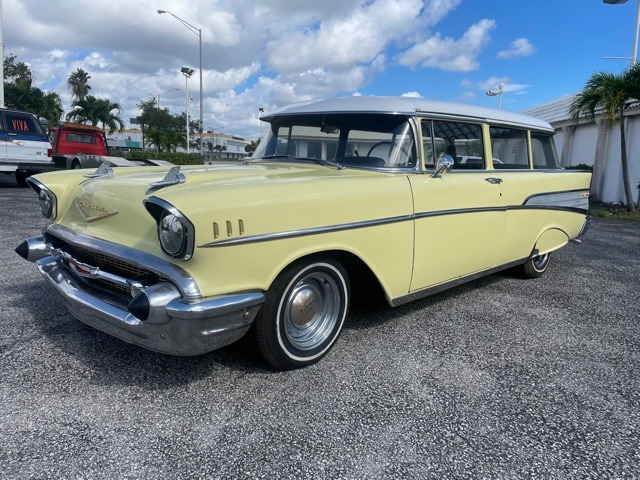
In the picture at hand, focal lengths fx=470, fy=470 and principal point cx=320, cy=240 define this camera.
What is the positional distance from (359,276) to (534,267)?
109 inches

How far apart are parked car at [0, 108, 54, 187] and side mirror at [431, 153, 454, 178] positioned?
1105cm

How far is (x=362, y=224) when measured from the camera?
283 centimetres

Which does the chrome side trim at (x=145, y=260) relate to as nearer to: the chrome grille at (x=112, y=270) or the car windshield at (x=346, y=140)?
the chrome grille at (x=112, y=270)

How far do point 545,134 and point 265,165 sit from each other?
310cm

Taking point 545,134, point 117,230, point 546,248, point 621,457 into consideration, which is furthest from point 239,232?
point 545,134

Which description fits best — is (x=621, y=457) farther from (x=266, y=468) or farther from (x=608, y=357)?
(x=266, y=468)

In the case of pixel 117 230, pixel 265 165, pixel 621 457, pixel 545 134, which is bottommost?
pixel 621 457

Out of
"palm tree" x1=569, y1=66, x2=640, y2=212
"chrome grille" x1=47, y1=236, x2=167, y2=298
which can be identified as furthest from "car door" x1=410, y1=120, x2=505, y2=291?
"palm tree" x1=569, y1=66, x2=640, y2=212

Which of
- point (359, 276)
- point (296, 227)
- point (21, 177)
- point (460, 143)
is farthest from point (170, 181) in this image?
point (21, 177)

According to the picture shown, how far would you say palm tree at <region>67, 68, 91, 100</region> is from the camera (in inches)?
2046

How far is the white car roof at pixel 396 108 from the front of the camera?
3.45 m

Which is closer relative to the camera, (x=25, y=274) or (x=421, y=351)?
(x=421, y=351)

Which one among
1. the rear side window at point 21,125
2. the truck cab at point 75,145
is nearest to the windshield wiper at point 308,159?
the rear side window at point 21,125

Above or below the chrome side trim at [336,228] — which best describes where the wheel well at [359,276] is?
below
